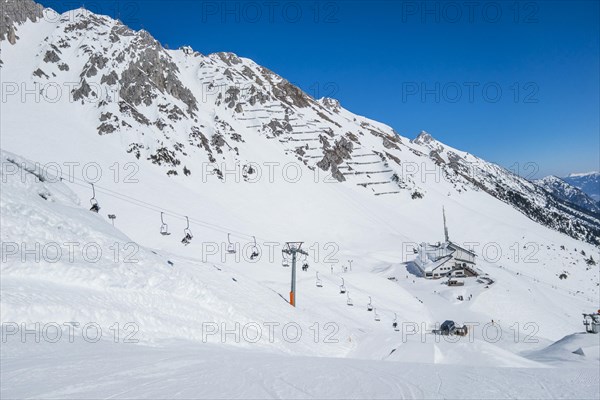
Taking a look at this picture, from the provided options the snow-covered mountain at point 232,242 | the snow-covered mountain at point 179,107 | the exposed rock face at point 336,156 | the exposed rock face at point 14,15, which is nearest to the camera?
the snow-covered mountain at point 232,242

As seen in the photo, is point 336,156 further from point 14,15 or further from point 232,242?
point 14,15

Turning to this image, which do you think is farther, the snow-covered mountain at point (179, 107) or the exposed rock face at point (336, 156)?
the exposed rock face at point (336, 156)

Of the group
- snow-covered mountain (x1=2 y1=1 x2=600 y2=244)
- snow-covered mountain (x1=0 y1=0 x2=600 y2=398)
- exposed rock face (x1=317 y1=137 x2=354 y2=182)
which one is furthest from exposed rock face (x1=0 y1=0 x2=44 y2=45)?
exposed rock face (x1=317 y1=137 x2=354 y2=182)

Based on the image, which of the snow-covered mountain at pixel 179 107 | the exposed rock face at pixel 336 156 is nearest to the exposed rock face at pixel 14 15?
the snow-covered mountain at pixel 179 107

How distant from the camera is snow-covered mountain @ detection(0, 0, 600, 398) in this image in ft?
32.5

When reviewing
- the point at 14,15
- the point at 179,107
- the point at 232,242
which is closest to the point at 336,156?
the point at 179,107

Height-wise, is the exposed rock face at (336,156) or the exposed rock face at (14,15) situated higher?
the exposed rock face at (14,15)

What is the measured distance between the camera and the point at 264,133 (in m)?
128

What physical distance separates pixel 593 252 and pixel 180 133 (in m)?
130

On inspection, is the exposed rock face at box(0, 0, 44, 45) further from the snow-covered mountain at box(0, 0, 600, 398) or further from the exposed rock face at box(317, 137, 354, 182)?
the exposed rock face at box(317, 137, 354, 182)

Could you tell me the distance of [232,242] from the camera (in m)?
60.1

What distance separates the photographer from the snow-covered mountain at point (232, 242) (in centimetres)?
991

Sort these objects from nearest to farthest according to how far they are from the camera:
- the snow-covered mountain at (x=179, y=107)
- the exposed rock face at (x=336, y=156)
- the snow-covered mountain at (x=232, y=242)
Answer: the snow-covered mountain at (x=232, y=242), the snow-covered mountain at (x=179, y=107), the exposed rock face at (x=336, y=156)

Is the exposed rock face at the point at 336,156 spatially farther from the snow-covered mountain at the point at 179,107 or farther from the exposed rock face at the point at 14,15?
the exposed rock face at the point at 14,15
